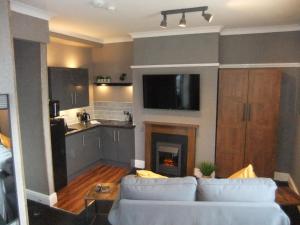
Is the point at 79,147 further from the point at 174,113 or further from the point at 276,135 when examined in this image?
the point at 276,135

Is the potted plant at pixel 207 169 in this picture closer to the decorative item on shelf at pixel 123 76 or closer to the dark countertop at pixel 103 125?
the dark countertop at pixel 103 125

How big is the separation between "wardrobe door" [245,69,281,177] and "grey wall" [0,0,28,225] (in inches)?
135

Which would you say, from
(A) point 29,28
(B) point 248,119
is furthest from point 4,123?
(B) point 248,119

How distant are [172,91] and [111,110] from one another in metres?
1.78

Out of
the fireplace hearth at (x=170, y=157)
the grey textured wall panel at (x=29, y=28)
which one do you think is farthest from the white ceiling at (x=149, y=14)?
the fireplace hearth at (x=170, y=157)

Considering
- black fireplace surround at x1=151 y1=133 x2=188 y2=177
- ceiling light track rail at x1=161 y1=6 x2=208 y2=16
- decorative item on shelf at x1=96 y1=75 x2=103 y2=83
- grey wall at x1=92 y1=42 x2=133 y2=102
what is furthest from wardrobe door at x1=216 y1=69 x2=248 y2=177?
decorative item on shelf at x1=96 y1=75 x2=103 y2=83

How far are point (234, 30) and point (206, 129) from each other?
182cm

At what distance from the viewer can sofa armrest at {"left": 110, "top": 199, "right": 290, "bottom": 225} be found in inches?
76.2

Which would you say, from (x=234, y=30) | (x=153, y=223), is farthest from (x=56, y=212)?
(x=234, y=30)

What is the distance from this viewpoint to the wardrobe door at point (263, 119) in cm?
387

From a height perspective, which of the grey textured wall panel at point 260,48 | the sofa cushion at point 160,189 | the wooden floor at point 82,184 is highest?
the grey textured wall panel at point 260,48

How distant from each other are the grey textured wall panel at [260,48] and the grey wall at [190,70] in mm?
350

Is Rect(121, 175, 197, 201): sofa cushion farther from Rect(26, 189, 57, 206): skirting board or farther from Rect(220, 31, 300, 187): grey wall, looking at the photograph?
Rect(220, 31, 300, 187): grey wall

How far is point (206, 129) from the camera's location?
14.1 feet
